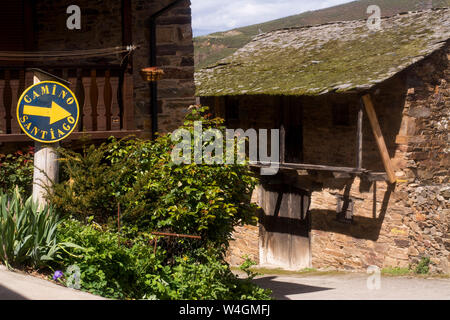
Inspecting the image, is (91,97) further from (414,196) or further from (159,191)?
(414,196)

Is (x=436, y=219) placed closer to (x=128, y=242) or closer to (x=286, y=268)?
(x=286, y=268)

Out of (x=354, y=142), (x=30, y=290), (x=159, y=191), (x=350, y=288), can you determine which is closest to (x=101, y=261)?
(x=30, y=290)

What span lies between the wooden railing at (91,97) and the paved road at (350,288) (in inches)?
143

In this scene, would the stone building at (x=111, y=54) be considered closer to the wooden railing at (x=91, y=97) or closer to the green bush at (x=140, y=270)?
the wooden railing at (x=91, y=97)

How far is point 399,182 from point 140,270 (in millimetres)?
8217

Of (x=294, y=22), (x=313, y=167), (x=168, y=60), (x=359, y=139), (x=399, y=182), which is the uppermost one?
(x=294, y=22)

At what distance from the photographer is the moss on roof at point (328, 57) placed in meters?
13.2

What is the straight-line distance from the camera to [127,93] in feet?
29.5

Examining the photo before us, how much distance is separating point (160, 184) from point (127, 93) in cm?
192

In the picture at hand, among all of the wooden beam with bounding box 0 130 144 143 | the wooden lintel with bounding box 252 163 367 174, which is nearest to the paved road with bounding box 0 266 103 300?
the wooden beam with bounding box 0 130 144 143

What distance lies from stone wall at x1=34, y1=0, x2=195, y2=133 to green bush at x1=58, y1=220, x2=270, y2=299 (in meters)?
3.28

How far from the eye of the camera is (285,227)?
16250 millimetres

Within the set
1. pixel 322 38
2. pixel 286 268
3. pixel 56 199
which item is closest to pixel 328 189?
pixel 286 268

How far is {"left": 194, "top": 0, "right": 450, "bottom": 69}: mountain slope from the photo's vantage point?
65.8m
